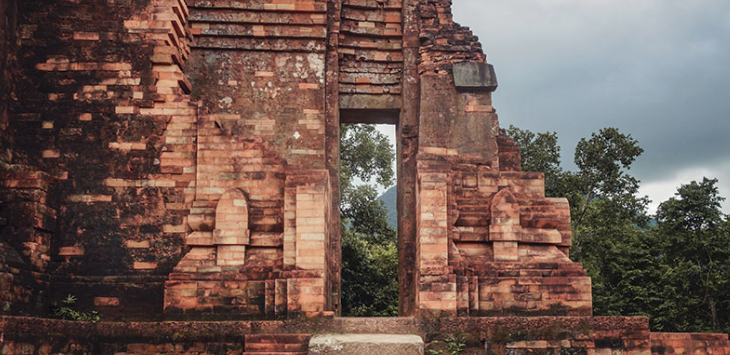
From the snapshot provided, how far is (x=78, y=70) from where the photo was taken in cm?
1070

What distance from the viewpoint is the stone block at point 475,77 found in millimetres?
13289

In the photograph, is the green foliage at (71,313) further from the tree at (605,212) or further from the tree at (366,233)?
the tree at (605,212)

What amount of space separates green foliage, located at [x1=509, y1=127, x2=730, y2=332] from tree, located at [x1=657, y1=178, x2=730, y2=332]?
24 mm

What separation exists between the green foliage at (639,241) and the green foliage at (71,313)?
48.6ft

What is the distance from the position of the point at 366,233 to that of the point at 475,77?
12.6 metres

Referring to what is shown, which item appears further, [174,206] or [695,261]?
[695,261]

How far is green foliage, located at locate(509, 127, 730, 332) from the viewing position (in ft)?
62.4

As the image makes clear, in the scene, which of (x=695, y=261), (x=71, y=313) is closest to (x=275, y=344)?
(x=71, y=313)

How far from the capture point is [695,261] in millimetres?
19828

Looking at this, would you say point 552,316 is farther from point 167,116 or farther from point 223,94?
point 223,94

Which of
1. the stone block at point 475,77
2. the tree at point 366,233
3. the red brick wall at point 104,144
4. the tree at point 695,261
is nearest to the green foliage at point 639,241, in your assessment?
the tree at point 695,261

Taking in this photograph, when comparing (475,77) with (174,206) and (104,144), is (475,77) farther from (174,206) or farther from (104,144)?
(104,144)

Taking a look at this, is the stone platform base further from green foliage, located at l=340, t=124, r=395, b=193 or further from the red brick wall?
green foliage, located at l=340, t=124, r=395, b=193

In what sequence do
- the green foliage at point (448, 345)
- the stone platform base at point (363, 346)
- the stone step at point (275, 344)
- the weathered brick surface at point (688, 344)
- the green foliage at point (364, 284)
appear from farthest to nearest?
the green foliage at point (364, 284)
the weathered brick surface at point (688, 344)
the green foliage at point (448, 345)
the stone step at point (275, 344)
the stone platform base at point (363, 346)
